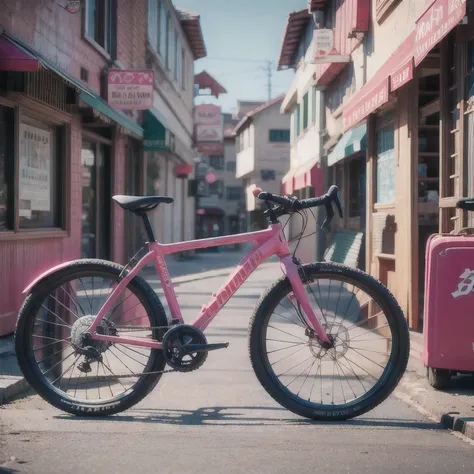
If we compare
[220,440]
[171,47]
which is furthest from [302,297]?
[171,47]

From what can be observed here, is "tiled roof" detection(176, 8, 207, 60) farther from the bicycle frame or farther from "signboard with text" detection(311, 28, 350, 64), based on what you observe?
the bicycle frame

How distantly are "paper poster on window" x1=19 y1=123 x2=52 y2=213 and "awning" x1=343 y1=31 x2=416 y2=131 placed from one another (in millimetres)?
3720

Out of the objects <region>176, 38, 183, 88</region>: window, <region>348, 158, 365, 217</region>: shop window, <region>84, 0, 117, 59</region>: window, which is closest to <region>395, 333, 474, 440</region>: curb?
<region>348, 158, 365, 217</region>: shop window

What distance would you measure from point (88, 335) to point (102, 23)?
31.7 feet

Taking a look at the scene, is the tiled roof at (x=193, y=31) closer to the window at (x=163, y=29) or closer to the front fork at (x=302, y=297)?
the window at (x=163, y=29)

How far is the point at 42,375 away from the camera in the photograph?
4.65m

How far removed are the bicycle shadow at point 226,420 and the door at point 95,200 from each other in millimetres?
8199

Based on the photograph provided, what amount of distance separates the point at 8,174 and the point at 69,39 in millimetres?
3099

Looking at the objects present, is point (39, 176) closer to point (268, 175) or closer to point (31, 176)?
point (31, 176)

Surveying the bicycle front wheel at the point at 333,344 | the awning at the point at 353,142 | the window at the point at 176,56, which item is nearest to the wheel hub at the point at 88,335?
the bicycle front wheel at the point at 333,344

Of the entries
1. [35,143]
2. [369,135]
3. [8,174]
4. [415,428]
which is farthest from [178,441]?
[369,135]

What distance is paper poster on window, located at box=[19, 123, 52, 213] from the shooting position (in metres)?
8.84

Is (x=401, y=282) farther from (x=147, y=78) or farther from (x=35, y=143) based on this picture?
(x=147, y=78)

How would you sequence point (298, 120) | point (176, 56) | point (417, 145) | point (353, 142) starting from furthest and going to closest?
point (298, 120) → point (176, 56) → point (353, 142) → point (417, 145)
